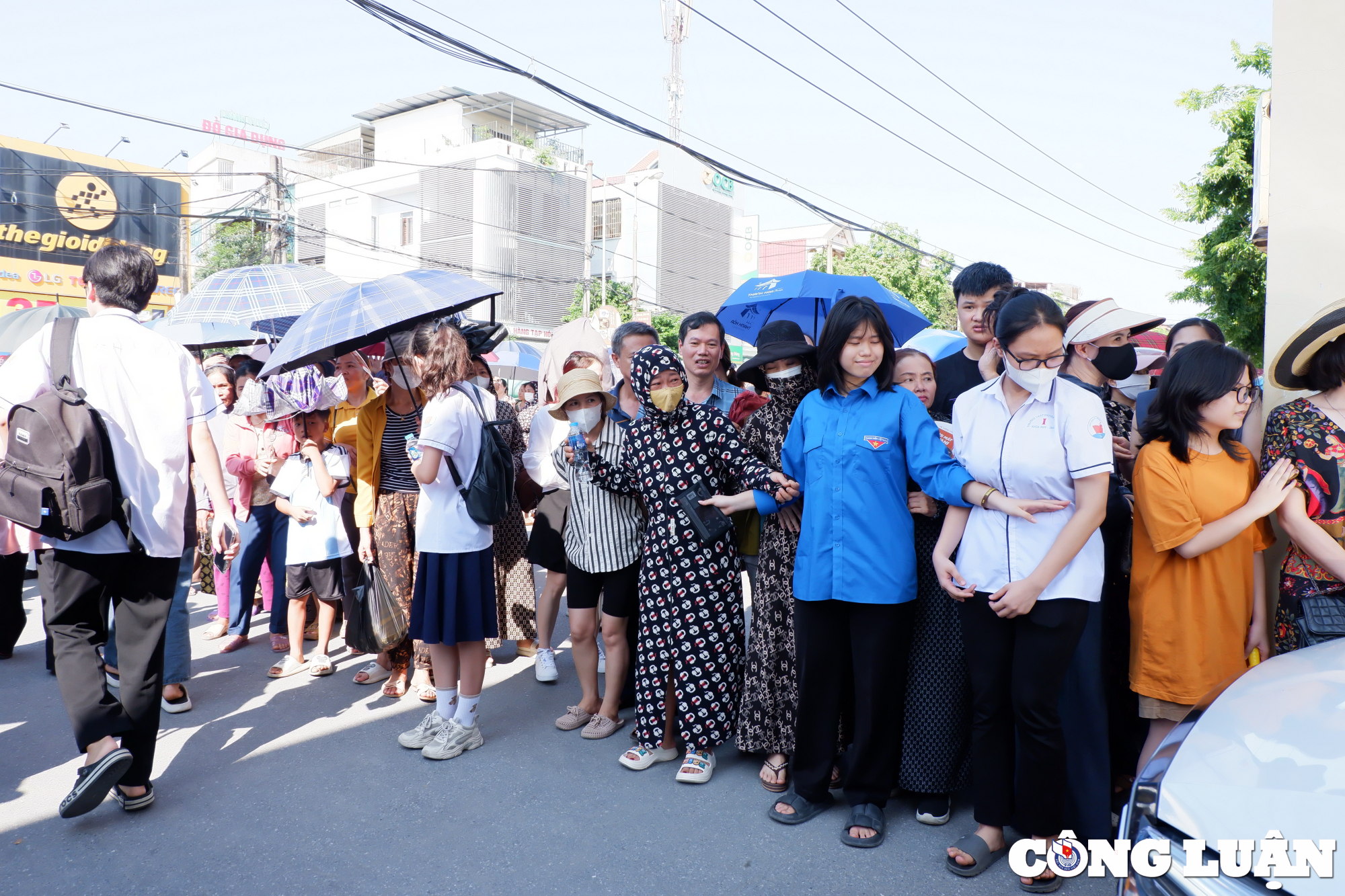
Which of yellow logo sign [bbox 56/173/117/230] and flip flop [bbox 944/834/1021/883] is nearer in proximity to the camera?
flip flop [bbox 944/834/1021/883]

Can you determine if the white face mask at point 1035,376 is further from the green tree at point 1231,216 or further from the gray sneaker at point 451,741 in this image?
the green tree at point 1231,216

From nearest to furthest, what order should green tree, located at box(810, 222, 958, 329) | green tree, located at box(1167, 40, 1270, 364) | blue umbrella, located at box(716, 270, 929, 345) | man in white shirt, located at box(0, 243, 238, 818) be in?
man in white shirt, located at box(0, 243, 238, 818)
blue umbrella, located at box(716, 270, 929, 345)
green tree, located at box(1167, 40, 1270, 364)
green tree, located at box(810, 222, 958, 329)

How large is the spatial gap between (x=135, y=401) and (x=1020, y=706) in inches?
138

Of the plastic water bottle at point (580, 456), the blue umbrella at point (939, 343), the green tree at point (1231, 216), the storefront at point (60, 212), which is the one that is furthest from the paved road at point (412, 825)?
the storefront at point (60, 212)

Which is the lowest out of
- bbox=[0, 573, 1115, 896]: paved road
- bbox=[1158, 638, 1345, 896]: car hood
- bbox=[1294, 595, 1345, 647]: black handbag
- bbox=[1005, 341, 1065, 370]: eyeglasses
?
bbox=[0, 573, 1115, 896]: paved road

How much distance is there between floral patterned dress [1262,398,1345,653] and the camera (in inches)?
114

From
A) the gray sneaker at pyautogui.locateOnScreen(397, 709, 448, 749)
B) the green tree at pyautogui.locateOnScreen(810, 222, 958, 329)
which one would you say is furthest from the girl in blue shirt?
the green tree at pyautogui.locateOnScreen(810, 222, 958, 329)

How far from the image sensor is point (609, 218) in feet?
142

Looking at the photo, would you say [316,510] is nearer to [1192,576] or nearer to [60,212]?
[1192,576]

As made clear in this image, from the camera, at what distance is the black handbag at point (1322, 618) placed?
2670 millimetres

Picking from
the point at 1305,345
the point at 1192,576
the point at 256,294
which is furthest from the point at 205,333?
the point at 1305,345

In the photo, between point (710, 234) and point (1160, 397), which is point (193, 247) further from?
point (1160, 397)

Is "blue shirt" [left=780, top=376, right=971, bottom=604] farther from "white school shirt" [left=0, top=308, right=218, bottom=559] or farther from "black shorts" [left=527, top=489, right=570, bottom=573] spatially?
"white school shirt" [left=0, top=308, right=218, bottom=559]

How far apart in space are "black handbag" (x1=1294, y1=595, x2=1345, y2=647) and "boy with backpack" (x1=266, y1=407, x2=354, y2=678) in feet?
15.4
